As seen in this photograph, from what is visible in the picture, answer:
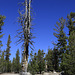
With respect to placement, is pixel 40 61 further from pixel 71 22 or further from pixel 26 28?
pixel 26 28

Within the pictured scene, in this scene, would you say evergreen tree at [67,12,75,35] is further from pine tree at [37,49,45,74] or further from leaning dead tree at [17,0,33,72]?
leaning dead tree at [17,0,33,72]

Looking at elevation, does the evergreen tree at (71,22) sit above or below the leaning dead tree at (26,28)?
above

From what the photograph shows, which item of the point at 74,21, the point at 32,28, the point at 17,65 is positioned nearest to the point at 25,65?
the point at 32,28

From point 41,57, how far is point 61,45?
57.5 feet

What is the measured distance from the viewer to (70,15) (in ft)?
120

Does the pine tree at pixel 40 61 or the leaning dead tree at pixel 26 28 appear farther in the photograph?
the pine tree at pixel 40 61

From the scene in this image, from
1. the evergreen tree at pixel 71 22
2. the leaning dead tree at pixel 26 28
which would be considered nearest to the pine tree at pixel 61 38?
the evergreen tree at pixel 71 22

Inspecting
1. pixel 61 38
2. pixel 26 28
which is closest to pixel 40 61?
pixel 61 38

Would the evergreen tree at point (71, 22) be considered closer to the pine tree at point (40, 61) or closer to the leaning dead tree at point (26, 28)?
the pine tree at point (40, 61)

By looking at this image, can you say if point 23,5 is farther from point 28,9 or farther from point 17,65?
point 17,65

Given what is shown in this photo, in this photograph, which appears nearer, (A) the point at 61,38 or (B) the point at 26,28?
(B) the point at 26,28

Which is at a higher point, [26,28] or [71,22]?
[71,22]

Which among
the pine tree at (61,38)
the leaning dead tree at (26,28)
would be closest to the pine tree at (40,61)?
the pine tree at (61,38)

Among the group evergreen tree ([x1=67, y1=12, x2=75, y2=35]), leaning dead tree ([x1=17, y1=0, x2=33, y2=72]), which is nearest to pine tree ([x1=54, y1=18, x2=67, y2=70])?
evergreen tree ([x1=67, y1=12, x2=75, y2=35])
